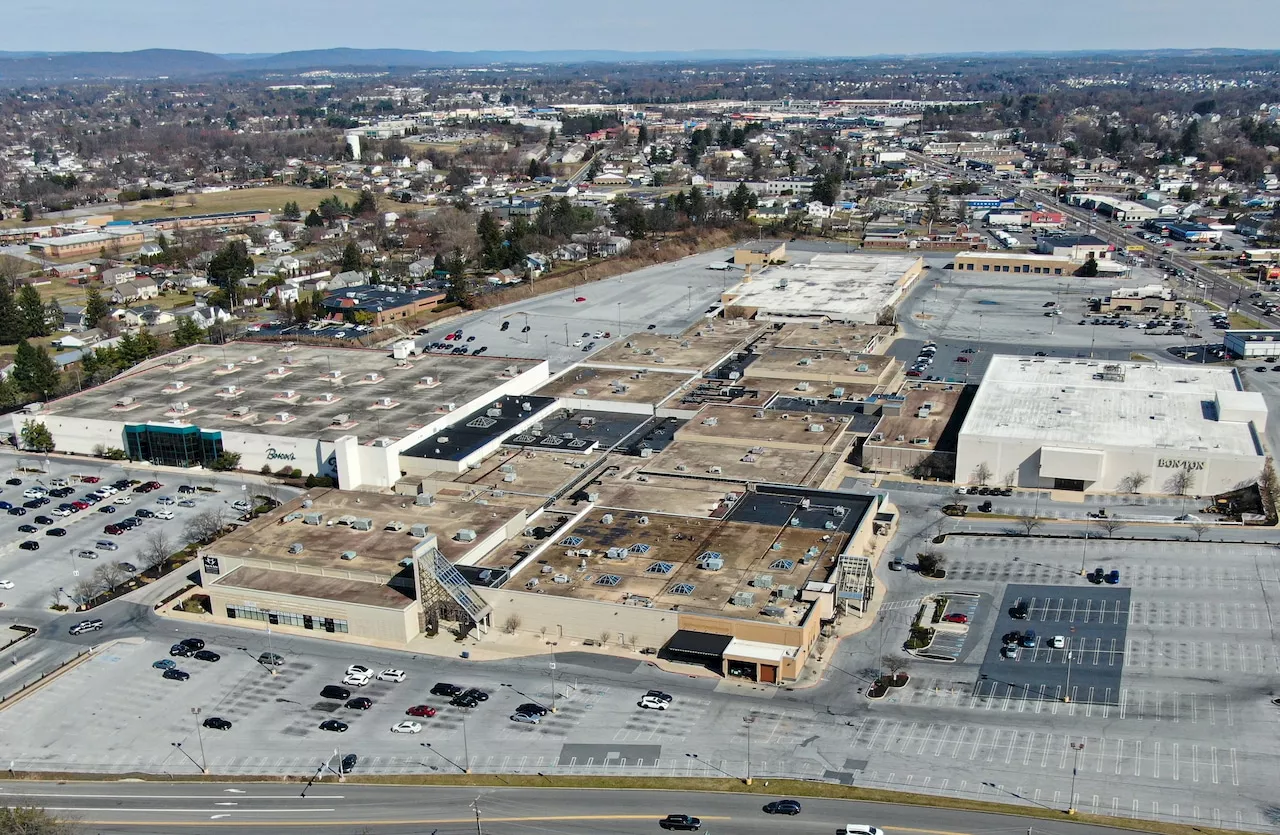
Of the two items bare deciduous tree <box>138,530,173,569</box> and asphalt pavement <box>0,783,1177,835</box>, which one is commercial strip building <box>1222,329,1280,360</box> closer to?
asphalt pavement <box>0,783,1177,835</box>

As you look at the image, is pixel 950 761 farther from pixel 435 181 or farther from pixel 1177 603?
pixel 435 181

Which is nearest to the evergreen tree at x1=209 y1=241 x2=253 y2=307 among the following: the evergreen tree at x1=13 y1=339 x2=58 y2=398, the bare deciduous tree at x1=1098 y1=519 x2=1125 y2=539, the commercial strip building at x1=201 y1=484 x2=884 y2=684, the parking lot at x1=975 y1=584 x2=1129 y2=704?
the evergreen tree at x1=13 y1=339 x2=58 y2=398

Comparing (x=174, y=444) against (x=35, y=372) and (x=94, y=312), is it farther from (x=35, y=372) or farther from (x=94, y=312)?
(x=94, y=312)

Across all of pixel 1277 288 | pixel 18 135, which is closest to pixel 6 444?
pixel 1277 288

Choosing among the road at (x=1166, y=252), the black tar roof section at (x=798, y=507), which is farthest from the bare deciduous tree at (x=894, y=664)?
the road at (x=1166, y=252)

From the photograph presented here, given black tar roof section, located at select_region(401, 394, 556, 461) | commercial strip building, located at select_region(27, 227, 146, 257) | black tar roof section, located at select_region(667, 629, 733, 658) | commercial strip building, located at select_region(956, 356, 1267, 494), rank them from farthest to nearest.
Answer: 1. commercial strip building, located at select_region(27, 227, 146, 257)
2. black tar roof section, located at select_region(401, 394, 556, 461)
3. commercial strip building, located at select_region(956, 356, 1267, 494)
4. black tar roof section, located at select_region(667, 629, 733, 658)

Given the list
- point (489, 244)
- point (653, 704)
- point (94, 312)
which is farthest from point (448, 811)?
point (489, 244)
